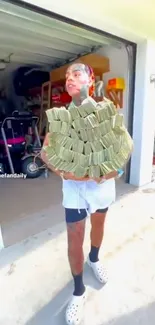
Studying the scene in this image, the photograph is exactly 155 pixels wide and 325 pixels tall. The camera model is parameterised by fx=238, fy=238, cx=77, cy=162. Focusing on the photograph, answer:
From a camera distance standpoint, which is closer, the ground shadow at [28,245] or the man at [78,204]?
the man at [78,204]

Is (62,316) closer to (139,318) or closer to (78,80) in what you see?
(139,318)

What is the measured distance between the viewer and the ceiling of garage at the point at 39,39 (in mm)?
2225

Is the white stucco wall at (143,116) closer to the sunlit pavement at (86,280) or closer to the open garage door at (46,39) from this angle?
the open garage door at (46,39)

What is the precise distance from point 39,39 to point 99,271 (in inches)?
113

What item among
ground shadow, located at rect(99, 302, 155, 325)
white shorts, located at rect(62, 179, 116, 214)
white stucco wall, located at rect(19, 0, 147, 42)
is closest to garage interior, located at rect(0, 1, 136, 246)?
white stucco wall, located at rect(19, 0, 147, 42)

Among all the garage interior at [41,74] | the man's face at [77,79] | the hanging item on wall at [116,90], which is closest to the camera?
the man's face at [77,79]

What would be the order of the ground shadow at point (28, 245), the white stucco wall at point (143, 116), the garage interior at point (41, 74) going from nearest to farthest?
1. the ground shadow at point (28, 245)
2. the garage interior at point (41, 74)
3. the white stucco wall at point (143, 116)

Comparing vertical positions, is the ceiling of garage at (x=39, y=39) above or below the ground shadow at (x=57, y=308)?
above

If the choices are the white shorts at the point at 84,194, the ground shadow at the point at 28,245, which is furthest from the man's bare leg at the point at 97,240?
the ground shadow at the point at 28,245

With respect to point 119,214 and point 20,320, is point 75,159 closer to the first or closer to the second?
point 20,320

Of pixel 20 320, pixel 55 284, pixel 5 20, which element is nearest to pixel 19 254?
pixel 55 284

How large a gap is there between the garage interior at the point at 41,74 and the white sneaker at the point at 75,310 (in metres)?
0.86

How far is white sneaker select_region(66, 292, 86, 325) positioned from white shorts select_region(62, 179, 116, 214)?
1.71 ft

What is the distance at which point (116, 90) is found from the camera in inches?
135
